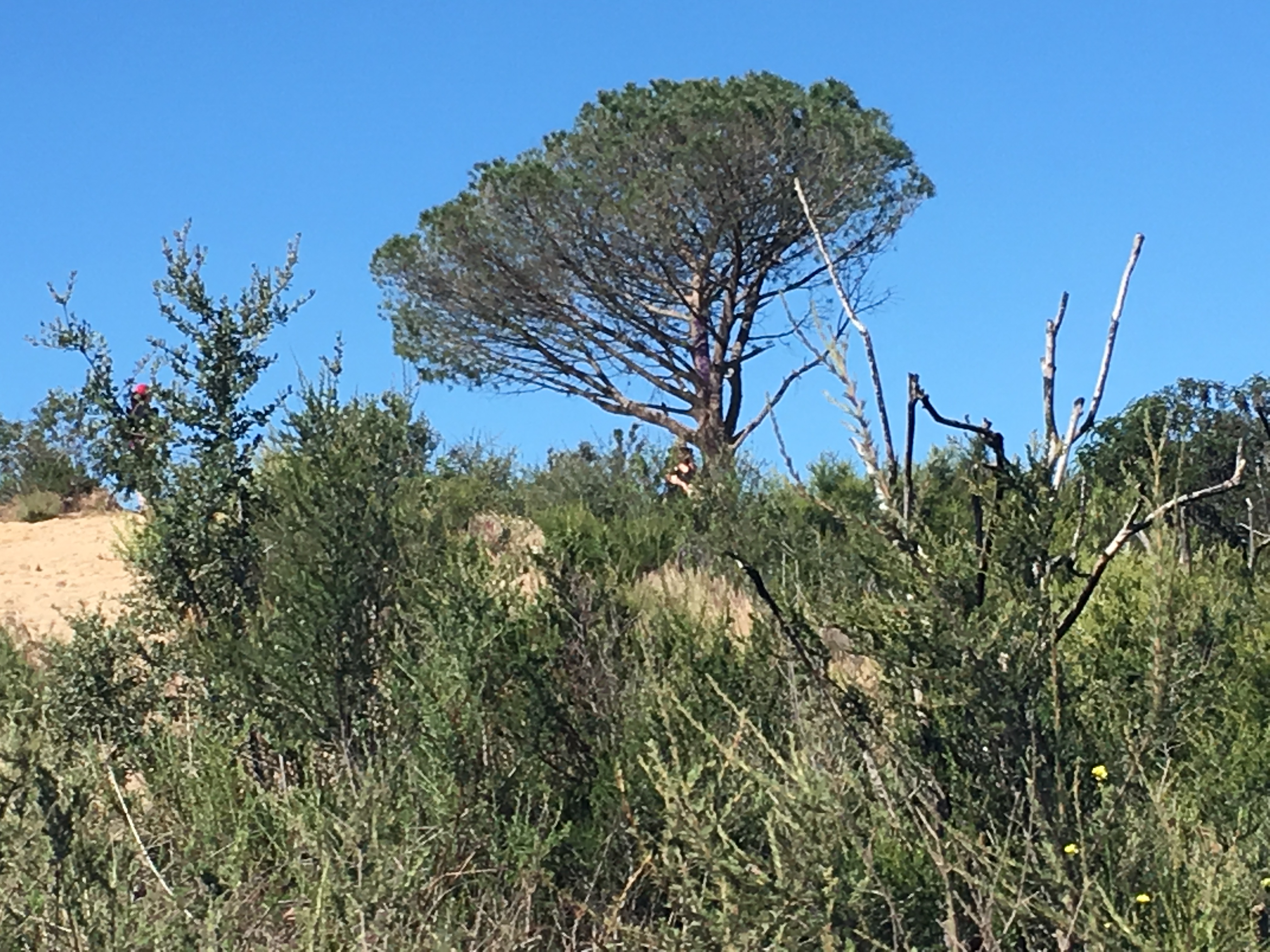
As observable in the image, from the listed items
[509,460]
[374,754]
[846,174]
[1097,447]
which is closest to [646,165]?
[846,174]

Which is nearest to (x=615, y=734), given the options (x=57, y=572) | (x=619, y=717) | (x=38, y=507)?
(x=619, y=717)

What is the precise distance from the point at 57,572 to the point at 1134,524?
1155cm

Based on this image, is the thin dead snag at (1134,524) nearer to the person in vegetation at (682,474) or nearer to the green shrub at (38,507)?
the person in vegetation at (682,474)

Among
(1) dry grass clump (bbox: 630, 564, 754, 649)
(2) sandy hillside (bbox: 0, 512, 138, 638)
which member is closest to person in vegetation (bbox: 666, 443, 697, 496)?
(1) dry grass clump (bbox: 630, 564, 754, 649)

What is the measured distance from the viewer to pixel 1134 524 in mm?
3445

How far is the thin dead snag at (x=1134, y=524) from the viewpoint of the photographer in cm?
323

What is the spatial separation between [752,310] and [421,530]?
612 inches

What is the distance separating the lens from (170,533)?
7.12 metres

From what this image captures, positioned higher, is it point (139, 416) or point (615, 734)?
point (139, 416)

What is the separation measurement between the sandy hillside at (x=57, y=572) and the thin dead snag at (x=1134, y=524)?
6.38 meters

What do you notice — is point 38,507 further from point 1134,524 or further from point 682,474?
point 1134,524

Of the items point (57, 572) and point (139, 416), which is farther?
point (57, 572)

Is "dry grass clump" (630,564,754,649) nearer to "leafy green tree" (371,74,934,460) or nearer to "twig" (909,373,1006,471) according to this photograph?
"twig" (909,373,1006,471)

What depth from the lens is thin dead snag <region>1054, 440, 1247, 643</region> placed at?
323cm
